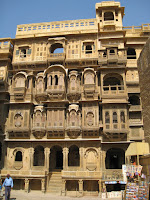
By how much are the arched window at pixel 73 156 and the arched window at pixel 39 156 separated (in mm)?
3599

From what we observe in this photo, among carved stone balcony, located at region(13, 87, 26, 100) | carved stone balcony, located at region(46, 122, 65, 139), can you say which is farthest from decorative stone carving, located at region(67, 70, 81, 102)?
carved stone balcony, located at region(13, 87, 26, 100)

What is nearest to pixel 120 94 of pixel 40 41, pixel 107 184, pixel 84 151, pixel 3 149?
pixel 84 151

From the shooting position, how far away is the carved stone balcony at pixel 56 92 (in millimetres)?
27984

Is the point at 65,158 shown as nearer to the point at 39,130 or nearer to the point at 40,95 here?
the point at 39,130

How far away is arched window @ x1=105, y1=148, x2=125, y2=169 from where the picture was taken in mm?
28453

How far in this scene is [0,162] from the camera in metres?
27.1

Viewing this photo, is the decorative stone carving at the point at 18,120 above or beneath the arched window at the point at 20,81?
beneath

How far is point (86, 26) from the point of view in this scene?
103 ft

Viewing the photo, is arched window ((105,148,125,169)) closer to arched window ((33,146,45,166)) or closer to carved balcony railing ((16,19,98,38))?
arched window ((33,146,45,166))

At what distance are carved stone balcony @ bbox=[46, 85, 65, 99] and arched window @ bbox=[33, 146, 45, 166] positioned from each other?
23.6ft

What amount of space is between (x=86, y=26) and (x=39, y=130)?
15.9m

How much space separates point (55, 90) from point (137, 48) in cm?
1409

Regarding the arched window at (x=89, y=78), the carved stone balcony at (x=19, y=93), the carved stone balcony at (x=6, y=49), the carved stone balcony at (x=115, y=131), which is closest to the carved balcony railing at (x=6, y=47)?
the carved stone balcony at (x=6, y=49)

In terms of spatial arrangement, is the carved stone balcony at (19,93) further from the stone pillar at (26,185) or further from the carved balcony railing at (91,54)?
the stone pillar at (26,185)
